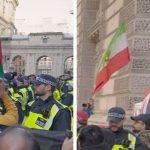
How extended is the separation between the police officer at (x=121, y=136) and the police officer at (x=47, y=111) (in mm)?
484

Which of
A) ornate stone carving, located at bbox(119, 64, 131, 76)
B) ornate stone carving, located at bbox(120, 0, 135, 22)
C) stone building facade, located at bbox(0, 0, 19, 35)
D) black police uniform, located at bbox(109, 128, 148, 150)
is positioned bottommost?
black police uniform, located at bbox(109, 128, 148, 150)

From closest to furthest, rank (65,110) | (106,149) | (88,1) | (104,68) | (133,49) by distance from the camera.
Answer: (106,149), (65,110), (104,68), (133,49), (88,1)

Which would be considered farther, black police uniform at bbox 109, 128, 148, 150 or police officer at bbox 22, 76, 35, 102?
police officer at bbox 22, 76, 35, 102

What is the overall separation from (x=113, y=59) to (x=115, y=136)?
1741mm

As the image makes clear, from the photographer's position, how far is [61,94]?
33.4 ft

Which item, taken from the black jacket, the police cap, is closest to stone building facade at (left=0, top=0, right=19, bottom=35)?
the police cap

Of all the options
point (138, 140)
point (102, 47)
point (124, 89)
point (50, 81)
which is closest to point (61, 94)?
point (124, 89)

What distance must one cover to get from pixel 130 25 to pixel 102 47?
8.55ft

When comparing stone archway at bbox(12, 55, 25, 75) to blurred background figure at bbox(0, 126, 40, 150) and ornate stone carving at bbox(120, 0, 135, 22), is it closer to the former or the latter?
ornate stone carving at bbox(120, 0, 135, 22)

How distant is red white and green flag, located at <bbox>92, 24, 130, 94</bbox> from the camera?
6309mm

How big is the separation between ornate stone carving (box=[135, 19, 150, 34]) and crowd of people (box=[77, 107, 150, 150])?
12.6 feet

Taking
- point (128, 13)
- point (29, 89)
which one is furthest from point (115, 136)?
point (128, 13)

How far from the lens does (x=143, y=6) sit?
918 centimetres

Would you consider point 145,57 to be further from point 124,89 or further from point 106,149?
point 106,149
